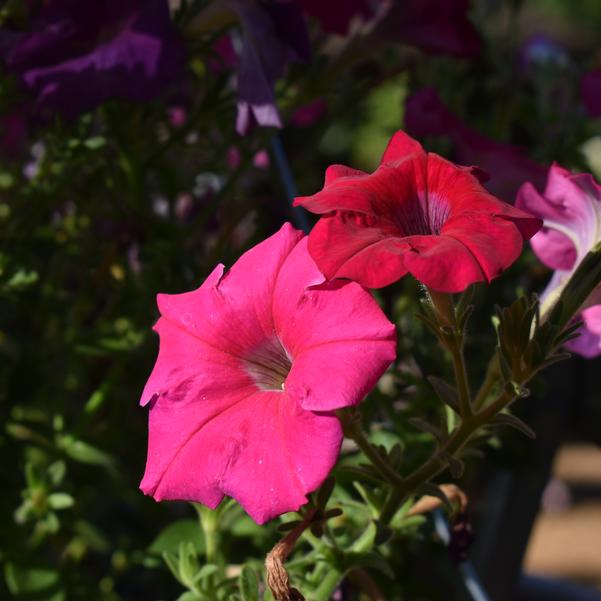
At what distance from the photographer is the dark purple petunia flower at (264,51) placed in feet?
2.49

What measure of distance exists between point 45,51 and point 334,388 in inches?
18.4

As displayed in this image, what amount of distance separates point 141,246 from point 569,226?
0.42 metres

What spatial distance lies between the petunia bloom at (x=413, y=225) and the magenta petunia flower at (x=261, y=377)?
0.07 feet

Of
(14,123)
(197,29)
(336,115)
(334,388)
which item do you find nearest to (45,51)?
(197,29)

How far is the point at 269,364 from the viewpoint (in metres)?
0.56

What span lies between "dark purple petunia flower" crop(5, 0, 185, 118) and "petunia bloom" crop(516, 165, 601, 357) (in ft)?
1.06

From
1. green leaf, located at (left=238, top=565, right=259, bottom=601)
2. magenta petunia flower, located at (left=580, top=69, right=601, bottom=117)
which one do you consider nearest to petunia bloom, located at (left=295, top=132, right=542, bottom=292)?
green leaf, located at (left=238, top=565, right=259, bottom=601)

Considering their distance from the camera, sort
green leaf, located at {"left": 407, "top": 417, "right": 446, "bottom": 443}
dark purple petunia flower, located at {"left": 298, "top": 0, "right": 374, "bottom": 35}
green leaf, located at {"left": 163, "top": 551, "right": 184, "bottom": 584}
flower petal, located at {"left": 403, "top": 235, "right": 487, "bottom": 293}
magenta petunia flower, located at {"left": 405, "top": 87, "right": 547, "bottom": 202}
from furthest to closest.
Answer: dark purple petunia flower, located at {"left": 298, "top": 0, "right": 374, "bottom": 35}, magenta petunia flower, located at {"left": 405, "top": 87, "right": 547, "bottom": 202}, green leaf, located at {"left": 163, "top": 551, "right": 184, "bottom": 584}, green leaf, located at {"left": 407, "top": 417, "right": 446, "bottom": 443}, flower petal, located at {"left": 403, "top": 235, "right": 487, "bottom": 293}

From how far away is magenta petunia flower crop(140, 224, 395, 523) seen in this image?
1.56ft

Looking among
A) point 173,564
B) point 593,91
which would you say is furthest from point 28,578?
point 593,91

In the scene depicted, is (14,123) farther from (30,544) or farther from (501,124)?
(501,124)

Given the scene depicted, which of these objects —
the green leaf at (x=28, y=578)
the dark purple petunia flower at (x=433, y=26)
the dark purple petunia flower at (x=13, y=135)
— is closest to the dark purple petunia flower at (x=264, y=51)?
the dark purple petunia flower at (x=433, y=26)

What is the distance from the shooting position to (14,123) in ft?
3.33

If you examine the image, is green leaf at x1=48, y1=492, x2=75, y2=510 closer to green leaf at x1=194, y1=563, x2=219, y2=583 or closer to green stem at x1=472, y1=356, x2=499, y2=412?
green leaf at x1=194, y1=563, x2=219, y2=583
